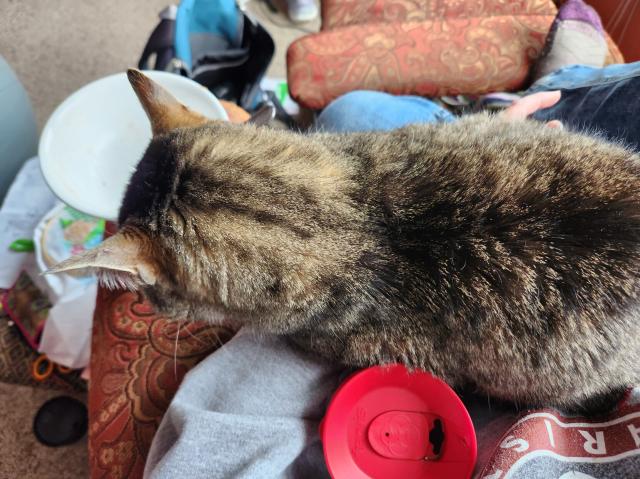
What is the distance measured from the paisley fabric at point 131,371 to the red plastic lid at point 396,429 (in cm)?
30

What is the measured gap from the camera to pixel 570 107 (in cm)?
102

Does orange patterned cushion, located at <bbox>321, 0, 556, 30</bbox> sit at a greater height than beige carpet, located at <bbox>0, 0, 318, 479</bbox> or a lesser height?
greater

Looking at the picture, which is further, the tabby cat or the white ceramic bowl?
the white ceramic bowl

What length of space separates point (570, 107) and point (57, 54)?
5.73ft

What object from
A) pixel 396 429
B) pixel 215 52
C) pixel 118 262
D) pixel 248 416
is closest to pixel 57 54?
pixel 215 52

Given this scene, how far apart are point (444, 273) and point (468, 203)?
10cm

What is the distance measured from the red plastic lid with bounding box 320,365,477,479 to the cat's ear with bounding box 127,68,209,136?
20.5 inches

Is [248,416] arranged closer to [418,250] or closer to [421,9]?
[418,250]

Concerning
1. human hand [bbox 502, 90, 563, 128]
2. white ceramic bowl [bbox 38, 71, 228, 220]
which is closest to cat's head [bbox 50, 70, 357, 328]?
white ceramic bowl [bbox 38, 71, 228, 220]

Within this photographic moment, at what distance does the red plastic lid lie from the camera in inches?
25.2

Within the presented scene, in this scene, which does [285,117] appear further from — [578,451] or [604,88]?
[578,451]

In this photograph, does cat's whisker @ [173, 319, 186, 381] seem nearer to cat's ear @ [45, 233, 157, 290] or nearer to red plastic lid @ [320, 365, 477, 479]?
cat's ear @ [45, 233, 157, 290]

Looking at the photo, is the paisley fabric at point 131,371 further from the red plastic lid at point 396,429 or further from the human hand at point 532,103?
the human hand at point 532,103

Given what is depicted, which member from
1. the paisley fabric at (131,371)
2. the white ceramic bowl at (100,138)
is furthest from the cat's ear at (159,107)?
the paisley fabric at (131,371)
